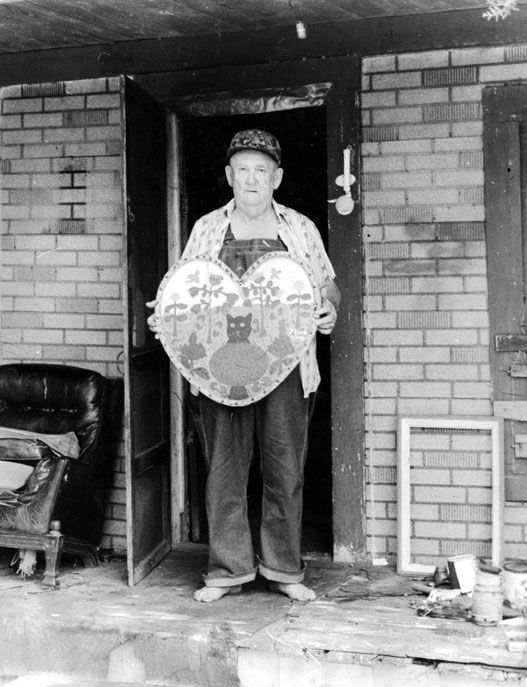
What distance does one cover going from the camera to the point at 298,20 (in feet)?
14.9

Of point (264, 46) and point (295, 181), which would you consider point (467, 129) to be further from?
point (295, 181)

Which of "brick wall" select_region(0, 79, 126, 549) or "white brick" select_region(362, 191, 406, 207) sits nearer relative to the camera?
"white brick" select_region(362, 191, 406, 207)

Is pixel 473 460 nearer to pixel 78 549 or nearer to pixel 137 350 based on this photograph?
pixel 137 350

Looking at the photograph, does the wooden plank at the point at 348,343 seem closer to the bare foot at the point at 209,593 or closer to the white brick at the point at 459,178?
the white brick at the point at 459,178

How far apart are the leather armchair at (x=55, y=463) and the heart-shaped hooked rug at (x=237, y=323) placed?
916 mm

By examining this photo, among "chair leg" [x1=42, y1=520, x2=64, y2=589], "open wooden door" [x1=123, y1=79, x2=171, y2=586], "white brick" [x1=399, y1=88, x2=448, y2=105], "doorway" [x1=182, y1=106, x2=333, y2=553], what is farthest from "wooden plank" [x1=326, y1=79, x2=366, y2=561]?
"chair leg" [x1=42, y1=520, x2=64, y2=589]

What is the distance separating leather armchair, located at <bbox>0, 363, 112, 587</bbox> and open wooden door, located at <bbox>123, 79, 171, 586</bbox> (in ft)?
1.05

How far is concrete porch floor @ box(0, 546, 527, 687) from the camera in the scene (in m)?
3.43

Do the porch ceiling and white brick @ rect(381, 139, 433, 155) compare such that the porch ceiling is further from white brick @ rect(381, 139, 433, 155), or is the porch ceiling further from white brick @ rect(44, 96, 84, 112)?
white brick @ rect(381, 139, 433, 155)

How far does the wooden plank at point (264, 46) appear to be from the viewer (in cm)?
444

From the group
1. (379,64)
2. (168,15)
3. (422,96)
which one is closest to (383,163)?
(422,96)

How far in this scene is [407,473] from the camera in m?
4.48

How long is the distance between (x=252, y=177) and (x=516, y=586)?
204 cm

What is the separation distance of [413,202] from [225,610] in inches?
82.9
